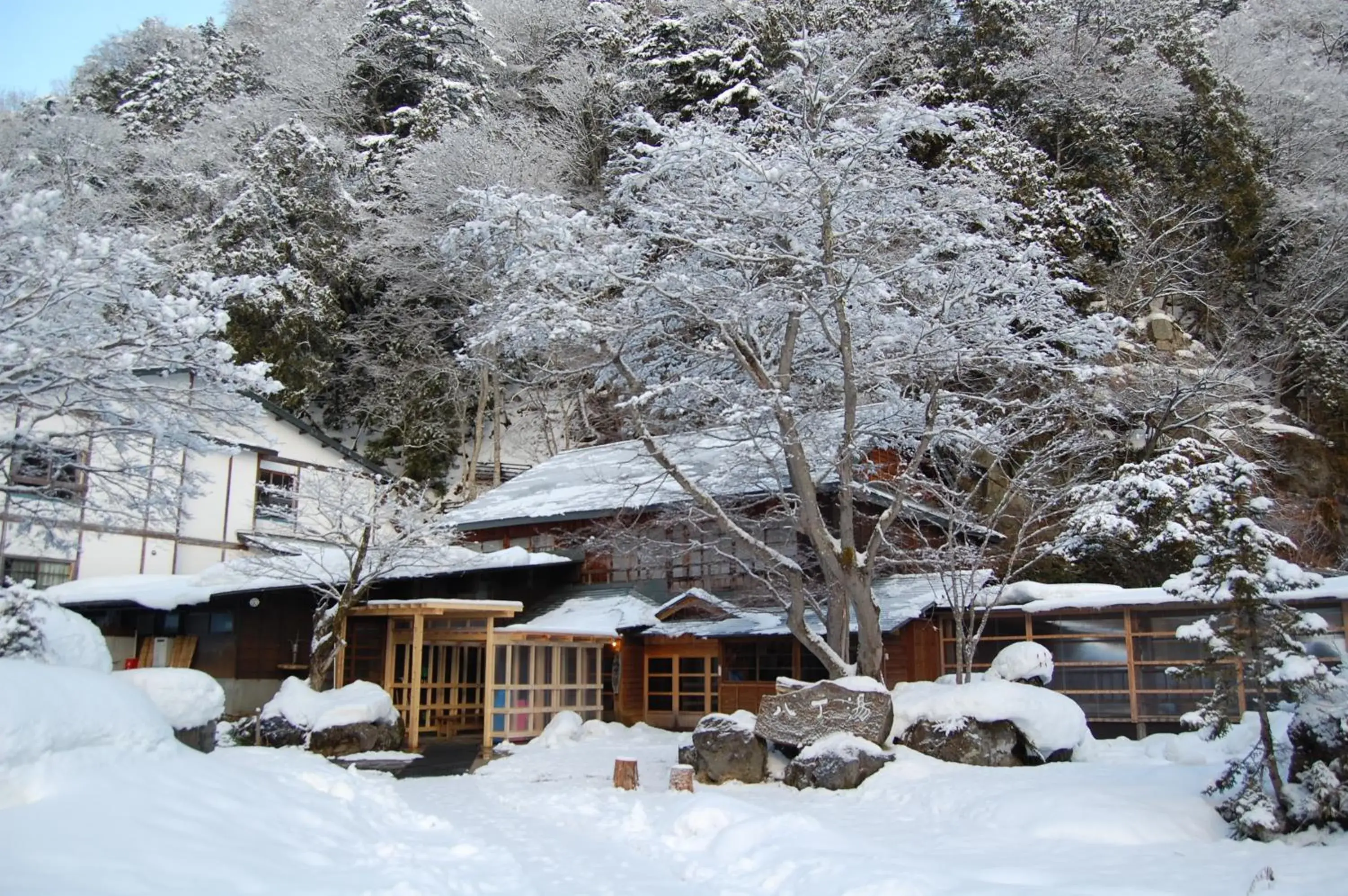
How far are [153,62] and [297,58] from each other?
274 inches

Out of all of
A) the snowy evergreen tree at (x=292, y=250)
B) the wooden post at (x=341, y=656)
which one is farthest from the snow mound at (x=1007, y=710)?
the snowy evergreen tree at (x=292, y=250)

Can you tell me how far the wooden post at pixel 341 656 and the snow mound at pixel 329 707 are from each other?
1419 millimetres

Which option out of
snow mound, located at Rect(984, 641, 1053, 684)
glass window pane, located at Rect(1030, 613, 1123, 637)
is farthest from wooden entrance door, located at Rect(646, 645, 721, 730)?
glass window pane, located at Rect(1030, 613, 1123, 637)

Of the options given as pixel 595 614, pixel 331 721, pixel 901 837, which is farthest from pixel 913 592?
pixel 331 721

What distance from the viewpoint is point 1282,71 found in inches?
1077

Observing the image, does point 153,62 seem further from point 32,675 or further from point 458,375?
point 32,675

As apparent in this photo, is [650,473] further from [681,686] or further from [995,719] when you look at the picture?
[995,719]

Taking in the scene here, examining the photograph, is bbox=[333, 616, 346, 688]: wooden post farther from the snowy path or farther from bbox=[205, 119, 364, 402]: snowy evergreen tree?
bbox=[205, 119, 364, 402]: snowy evergreen tree

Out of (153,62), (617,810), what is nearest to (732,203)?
(617,810)

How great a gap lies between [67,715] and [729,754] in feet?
26.9

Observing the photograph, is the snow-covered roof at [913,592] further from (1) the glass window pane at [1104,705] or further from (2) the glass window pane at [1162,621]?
(1) the glass window pane at [1104,705]

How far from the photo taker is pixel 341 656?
1728 cm

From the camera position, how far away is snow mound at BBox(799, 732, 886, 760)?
11.8 metres

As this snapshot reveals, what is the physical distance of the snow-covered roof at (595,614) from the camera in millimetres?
18375
